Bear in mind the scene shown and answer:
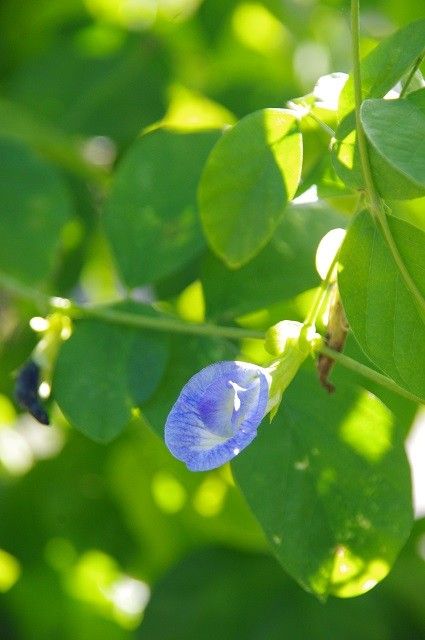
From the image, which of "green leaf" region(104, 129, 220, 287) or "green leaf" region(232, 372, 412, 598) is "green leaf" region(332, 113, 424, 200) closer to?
"green leaf" region(232, 372, 412, 598)

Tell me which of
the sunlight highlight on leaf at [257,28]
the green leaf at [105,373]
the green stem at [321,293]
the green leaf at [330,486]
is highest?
the green stem at [321,293]

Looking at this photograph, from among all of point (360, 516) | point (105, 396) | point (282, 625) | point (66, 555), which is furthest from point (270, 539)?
point (66, 555)

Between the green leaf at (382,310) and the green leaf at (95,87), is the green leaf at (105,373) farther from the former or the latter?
the green leaf at (95,87)

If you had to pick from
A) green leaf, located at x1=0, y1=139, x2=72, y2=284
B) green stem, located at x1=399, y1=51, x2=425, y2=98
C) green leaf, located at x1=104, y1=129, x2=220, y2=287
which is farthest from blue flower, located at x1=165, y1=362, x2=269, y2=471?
green leaf, located at x1=0, y1=139, x2=72, y2=284

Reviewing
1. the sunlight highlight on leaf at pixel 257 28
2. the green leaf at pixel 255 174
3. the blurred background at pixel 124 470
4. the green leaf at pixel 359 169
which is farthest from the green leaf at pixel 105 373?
the sunlight highlight on leaf at pixel 257 28

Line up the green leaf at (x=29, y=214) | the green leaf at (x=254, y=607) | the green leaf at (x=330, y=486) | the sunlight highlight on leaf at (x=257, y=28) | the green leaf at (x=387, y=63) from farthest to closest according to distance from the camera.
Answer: the sunlight highlight on leaf at (x=257, y=28) < the green leaf at (x=254, y=607) < the green leaf at (x=29, y=214) < the green leaf at (x=330, y=486) < the green leaf at (x=387, y=63)

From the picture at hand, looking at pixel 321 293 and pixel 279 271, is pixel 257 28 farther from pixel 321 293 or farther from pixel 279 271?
pixel 321 293

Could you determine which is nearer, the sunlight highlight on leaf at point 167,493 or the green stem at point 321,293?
the green stem at point 321,293

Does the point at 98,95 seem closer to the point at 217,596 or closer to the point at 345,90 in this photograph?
the point at 217,596
